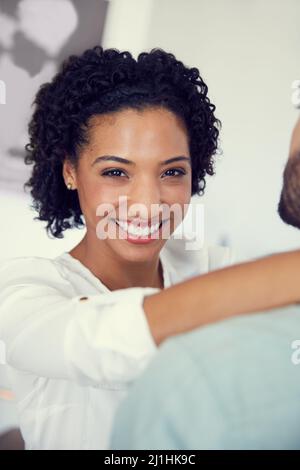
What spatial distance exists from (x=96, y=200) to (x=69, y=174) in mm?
88

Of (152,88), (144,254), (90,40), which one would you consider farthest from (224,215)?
(90,40)

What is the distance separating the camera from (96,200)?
94 centimetres

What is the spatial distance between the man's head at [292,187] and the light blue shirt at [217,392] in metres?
0.35

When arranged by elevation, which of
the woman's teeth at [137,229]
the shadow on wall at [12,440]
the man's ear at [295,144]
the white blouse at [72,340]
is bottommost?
the shadow on wall at [12,440]

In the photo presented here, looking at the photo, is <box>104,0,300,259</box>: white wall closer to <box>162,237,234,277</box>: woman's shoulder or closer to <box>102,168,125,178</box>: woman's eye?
<box>162,237,234,277</box>: woman's shoulder

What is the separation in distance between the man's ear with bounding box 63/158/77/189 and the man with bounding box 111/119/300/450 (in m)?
0.56

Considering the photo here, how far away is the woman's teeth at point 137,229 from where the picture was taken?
3.07ft

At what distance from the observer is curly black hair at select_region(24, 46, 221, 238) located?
913 mm

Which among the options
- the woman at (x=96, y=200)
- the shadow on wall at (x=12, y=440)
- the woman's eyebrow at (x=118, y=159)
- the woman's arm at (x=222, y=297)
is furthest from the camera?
the shadow on wall at (x=12, y=440)

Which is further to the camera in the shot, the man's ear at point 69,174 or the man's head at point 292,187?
the man's ear at point 69,174

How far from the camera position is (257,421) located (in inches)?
18.4
